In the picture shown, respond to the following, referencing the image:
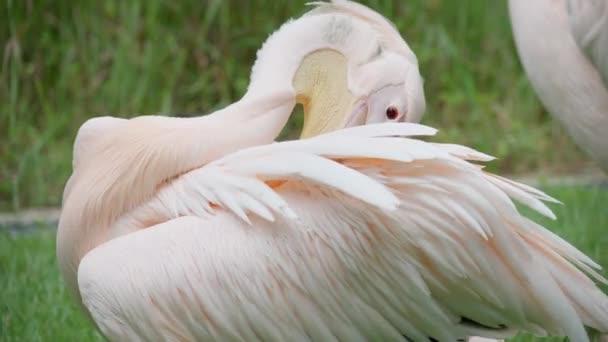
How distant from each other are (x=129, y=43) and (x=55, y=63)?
500 mm

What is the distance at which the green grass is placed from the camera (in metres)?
4.29

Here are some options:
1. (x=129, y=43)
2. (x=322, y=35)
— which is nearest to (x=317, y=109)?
(x=322, y=35)

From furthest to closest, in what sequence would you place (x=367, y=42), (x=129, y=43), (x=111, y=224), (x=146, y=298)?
(x=129, y=43) < (x=367, y=42) < (x=111, y=224) < (x=146, y=298)

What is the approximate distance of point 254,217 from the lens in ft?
10.7

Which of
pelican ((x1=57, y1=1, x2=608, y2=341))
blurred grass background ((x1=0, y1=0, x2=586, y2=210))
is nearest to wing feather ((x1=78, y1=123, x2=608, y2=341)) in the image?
pelican ((x1=57, y1=1, x2=608, y2=341))

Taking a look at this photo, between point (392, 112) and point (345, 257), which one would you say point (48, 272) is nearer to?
point (392, 112)

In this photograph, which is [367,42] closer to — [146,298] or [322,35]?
[322,35]

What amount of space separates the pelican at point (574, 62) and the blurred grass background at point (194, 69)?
11.6 feet

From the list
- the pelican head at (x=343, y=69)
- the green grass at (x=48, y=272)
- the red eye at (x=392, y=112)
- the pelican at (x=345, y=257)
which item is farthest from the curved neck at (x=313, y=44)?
the green grass at (x=48, y=272)

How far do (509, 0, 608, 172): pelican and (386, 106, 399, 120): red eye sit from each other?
2.09 ft

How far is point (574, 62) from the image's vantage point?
4117 millimetres

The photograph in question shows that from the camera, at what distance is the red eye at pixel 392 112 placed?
12.6 ft

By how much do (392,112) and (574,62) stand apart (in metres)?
0.72

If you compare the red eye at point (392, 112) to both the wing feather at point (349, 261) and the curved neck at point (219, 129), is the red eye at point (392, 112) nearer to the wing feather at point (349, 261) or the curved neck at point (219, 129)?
the curved neck at point (219, 129)
